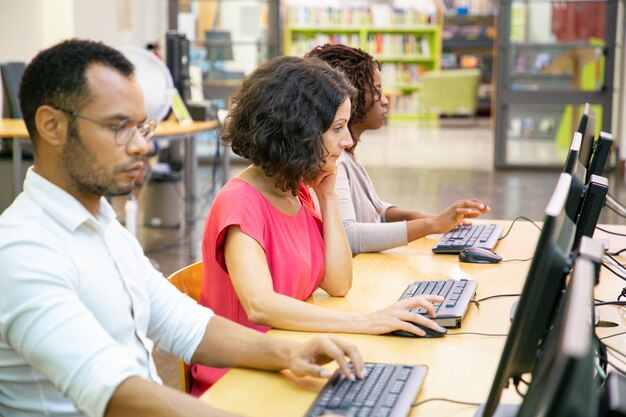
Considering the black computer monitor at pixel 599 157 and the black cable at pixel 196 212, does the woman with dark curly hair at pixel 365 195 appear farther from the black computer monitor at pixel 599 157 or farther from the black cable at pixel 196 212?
the black cable at pixel 196 212

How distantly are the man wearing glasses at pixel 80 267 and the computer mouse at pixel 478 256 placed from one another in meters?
1.01

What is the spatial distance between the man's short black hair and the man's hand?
53 centimetres

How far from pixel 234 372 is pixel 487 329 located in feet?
1.82

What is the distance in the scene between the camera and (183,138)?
5660 mm

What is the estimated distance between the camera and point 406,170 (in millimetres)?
8617

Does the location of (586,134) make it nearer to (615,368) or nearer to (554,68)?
(615,368)

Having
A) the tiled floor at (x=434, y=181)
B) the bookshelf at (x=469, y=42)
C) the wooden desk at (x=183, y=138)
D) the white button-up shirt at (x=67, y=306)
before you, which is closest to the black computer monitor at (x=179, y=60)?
the wooden desk at (x=183, y=138)

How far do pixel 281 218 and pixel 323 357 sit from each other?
0.57 metres

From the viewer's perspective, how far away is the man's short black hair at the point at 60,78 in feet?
4.25

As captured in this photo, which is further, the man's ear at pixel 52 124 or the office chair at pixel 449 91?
the office chair at pixel 449 91

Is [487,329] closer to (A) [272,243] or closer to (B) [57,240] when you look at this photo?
(A) [272,243]

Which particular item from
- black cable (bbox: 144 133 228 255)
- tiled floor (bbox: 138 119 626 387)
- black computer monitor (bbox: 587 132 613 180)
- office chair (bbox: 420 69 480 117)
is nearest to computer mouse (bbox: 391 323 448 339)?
black computer monitor (bbox: 587 132 613 180)

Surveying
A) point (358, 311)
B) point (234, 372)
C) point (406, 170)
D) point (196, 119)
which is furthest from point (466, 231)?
point (406, 170)

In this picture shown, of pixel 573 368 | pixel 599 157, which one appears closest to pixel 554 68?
pixel 599 157
